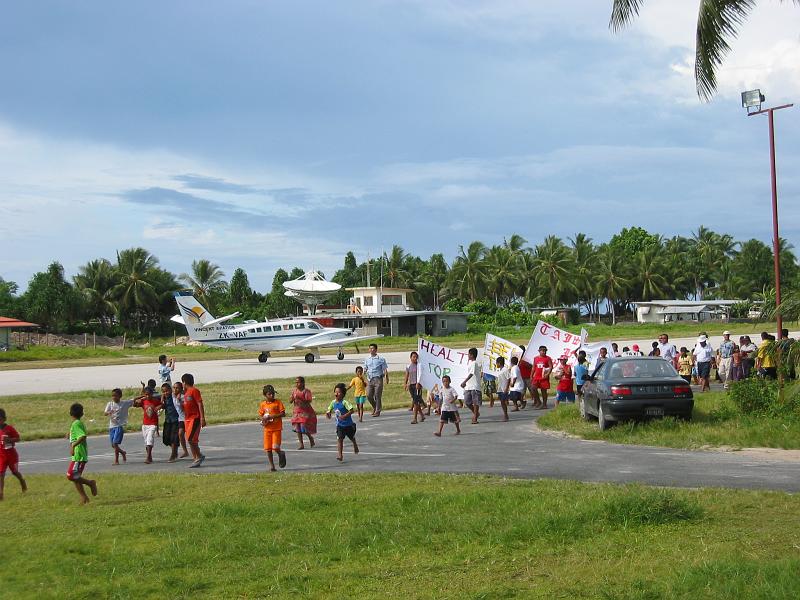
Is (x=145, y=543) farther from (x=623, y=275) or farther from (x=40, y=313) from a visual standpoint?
(x=623, y=275)

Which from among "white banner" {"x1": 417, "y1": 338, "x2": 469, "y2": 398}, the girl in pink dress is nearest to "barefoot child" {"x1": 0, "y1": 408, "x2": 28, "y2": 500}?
the girl in pink dress

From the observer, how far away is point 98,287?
9331 centimetres

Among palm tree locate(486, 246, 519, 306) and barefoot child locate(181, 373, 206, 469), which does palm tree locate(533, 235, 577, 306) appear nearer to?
palm tree locate(486, 246, 519, 306)

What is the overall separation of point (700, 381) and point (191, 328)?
3451 centimetres

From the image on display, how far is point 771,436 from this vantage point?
14945 mm

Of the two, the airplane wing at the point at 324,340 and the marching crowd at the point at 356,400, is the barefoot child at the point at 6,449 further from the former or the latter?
the airplane wing at the point at 324,340

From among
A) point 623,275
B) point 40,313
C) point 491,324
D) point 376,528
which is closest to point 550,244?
point 623,275

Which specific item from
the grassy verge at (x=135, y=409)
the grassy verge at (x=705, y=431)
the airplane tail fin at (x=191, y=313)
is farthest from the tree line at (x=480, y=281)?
the grassy verge at (x=705, y=431)

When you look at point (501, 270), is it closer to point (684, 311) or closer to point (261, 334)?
point (684, 311)

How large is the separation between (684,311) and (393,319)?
120 ft

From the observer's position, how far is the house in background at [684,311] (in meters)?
101

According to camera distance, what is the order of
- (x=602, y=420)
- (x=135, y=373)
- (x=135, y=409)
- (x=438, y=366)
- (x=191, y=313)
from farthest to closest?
1. (x=191, y=313)
2. (x=135, y=373)
3. (x=135, y=409)
4. (x=438, y=366)
5. (x=602, y=420)

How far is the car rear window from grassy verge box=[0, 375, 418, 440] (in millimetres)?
9752

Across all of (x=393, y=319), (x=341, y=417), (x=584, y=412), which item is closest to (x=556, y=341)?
(x=584, y=412)
